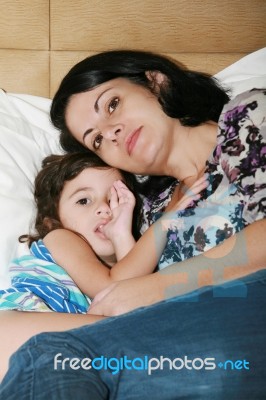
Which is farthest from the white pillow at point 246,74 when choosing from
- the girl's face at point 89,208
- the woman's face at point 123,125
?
the girl's face at point 89,208

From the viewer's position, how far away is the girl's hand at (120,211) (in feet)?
4.80

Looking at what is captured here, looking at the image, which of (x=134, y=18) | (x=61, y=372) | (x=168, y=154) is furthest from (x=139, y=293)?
(x=134, y=18)

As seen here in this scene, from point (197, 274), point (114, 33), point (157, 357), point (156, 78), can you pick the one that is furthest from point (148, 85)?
point (157, 357)

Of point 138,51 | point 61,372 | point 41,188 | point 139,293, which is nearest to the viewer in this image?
point 61,372

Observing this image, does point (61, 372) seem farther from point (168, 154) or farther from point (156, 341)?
point (168, 154)

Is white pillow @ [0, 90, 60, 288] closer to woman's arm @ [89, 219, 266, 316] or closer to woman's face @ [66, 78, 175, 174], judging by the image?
woman's face @ [66, 78, 175, 174]

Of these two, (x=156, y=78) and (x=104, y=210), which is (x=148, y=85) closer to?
(x=156, y=78)

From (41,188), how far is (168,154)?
0.42m

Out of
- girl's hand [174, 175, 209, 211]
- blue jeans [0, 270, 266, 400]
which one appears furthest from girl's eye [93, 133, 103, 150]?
blue jeans [0, 270, 266, 400]

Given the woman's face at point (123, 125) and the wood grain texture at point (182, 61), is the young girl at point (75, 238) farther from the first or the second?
the wood grain texture at point (182, 61)

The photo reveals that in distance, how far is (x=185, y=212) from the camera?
52.2 inches

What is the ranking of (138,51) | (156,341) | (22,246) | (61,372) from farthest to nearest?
(138,51), (22,246), (156,341), (61,372)

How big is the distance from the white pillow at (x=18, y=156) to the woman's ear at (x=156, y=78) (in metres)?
0.40

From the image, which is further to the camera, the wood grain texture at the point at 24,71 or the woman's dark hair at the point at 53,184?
the wood grain texture at the point at 24,71
